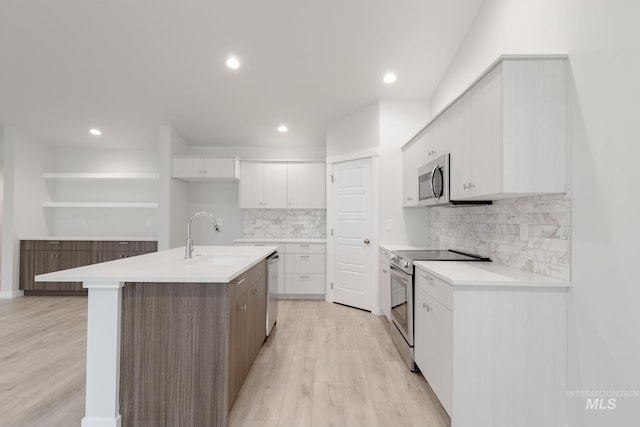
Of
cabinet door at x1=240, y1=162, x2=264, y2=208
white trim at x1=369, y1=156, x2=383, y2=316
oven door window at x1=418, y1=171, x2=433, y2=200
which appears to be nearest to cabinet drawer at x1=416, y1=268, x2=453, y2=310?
oven door window at x1=418, y1=171, x2=433, y2=200

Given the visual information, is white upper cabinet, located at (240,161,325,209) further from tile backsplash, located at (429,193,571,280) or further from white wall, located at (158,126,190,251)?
tile backsplash, located at (429,193,571,280)

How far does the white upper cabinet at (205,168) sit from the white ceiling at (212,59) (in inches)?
21.6

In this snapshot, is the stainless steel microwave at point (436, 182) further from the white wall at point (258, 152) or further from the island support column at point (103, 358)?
the white wall at point (258, 152)

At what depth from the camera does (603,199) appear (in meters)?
1.52

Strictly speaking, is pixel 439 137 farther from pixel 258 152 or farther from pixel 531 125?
pixel 258 152

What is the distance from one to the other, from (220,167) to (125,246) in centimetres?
188

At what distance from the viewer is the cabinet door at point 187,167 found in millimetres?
4977

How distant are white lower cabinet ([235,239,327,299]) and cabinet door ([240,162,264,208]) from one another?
0.87 meters

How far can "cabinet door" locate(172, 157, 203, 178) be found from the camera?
16.3 ft

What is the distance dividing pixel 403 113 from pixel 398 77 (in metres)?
0.55

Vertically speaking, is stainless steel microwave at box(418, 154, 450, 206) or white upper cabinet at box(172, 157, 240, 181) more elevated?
white upper cabinet at box(172, 157, 240, 181)

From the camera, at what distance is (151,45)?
335cm

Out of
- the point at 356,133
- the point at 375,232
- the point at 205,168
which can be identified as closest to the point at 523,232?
the point at 375,232

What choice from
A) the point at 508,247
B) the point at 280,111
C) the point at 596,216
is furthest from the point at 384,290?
the point at 280,111
